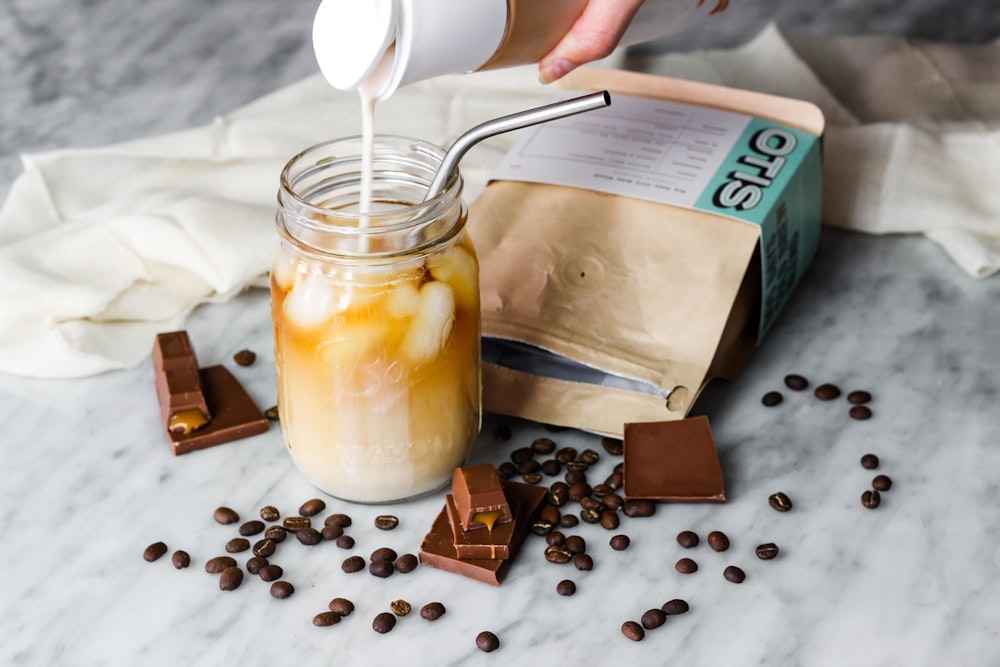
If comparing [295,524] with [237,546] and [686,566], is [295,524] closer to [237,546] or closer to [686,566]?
[237,546]

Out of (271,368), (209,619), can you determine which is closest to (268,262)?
(271,368)

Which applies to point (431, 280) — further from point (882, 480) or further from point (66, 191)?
point (66, 191)

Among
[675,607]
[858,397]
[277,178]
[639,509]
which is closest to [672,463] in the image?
[639,509]

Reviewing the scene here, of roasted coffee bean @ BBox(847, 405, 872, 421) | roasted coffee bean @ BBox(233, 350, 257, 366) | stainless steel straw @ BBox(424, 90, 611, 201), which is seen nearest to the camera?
stainless steel straw @ BBox(424, 90, 611, 201)

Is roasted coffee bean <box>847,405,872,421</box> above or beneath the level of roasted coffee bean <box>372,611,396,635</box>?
beneath

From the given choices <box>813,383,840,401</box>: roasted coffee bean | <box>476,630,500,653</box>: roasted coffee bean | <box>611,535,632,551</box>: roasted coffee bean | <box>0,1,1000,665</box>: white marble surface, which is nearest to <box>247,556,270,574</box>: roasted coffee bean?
<box>0,1,1000,665</box>: white marble surface

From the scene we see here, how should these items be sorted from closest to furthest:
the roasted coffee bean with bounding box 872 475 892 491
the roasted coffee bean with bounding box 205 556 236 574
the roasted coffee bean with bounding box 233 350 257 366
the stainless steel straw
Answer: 1. the stainless steel straw
2. the roasted coffee bean with bounding box 205 556 236 574
3. the roasted coffee bean with bounding box 872 475 892 491
4. the roasted coffee bean with bounding box 233 350 257 366

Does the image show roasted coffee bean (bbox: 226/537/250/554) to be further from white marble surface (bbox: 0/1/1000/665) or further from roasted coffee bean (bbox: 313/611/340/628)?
roasted coffee bean (bbox: 313/611/340/628)
